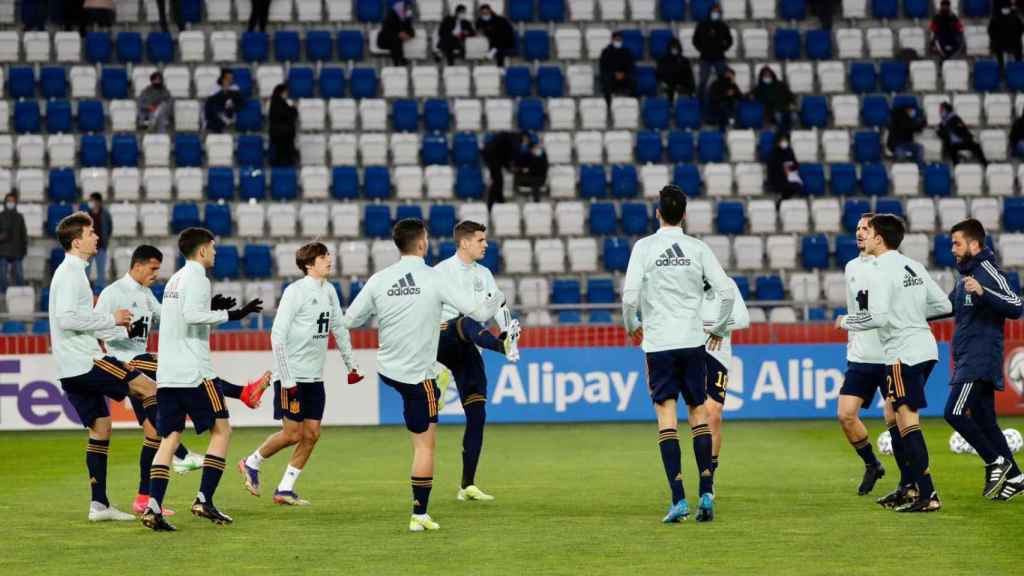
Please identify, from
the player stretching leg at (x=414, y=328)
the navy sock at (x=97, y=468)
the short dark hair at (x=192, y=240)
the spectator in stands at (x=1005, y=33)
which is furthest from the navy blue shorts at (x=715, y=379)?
the spectator in stands at (x=1005, y=33)

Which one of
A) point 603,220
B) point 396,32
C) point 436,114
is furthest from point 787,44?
point 396,32

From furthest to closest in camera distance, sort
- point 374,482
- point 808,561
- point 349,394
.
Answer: point 349,394
point 374,482
point 808,561

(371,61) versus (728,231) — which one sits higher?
(371,61)

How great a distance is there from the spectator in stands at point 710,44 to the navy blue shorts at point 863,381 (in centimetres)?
1743

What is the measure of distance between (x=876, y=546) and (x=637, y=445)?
876 centimetres

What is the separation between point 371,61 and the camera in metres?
30.8

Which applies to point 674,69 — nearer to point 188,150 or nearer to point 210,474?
point 188,150

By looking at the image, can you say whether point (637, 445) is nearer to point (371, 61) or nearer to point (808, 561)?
point (808, 561)

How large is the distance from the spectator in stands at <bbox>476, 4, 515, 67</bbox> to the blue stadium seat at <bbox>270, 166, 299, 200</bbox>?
490 cm

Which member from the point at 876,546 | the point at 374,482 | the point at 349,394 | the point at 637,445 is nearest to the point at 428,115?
the point at 349,394

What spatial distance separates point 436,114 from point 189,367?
18.0 m

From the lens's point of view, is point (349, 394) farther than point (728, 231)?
No

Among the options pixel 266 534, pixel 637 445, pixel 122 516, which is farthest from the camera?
pixel 637 445

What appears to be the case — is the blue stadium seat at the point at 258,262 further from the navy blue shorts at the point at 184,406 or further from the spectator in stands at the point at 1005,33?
the spectator in stands at the point at 1005,33
